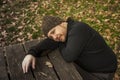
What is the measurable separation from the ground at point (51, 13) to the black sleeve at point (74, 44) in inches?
106

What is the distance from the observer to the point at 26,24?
8219 mm

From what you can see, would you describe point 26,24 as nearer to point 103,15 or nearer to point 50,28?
point 103,15

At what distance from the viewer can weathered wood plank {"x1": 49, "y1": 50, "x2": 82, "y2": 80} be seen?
3.08m

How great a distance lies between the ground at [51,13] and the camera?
7087 mm

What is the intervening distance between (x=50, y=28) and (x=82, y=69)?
76cm

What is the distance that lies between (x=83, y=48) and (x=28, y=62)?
2.43 feet

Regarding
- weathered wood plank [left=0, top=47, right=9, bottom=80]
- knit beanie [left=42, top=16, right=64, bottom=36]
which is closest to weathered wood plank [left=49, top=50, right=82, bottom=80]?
knit beanie [left=42, top=16, right=64, bottom=36]

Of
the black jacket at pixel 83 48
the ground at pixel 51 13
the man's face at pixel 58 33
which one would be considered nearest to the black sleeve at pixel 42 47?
the black jacket at pixel 83 48

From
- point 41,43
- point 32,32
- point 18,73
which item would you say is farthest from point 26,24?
point 18,73

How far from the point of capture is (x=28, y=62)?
337 cm

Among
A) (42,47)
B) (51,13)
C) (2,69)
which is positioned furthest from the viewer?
(51,13)

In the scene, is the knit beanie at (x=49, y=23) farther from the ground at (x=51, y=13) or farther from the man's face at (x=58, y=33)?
the ground at (x=51, y=13)

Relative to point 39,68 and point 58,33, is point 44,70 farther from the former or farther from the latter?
point 58,33

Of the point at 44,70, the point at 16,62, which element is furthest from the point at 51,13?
the point at 44,70
